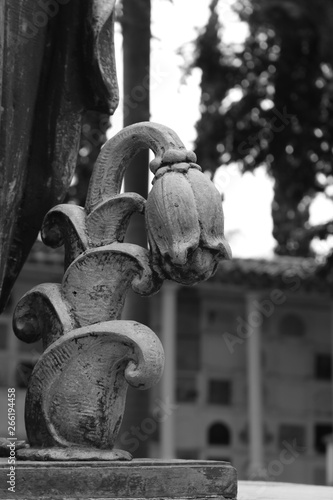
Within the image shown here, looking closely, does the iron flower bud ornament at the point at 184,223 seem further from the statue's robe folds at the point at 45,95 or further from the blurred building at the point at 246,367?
the blurred building at the point at 246,367

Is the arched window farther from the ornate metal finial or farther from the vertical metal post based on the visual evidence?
the ornate metal finial

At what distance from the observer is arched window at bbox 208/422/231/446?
15352 mm

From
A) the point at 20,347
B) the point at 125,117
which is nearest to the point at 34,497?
the point at 125,117

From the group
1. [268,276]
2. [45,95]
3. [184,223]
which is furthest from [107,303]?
[268,276]

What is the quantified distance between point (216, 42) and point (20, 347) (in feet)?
17.4

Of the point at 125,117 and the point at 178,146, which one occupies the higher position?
the point at 125,117

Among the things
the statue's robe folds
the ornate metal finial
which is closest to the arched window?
the statue's robe folds

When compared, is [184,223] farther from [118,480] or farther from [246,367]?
[246,367]

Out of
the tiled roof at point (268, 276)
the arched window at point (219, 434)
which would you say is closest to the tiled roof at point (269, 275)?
the tiled roof at point (268, 276)

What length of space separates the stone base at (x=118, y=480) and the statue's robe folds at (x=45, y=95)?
72 cm

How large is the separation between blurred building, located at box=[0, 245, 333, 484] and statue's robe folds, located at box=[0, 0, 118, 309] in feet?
35.8

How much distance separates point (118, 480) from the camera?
2.60 meters

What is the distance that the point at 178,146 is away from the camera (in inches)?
116

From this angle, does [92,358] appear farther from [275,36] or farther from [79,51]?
[275,36]
